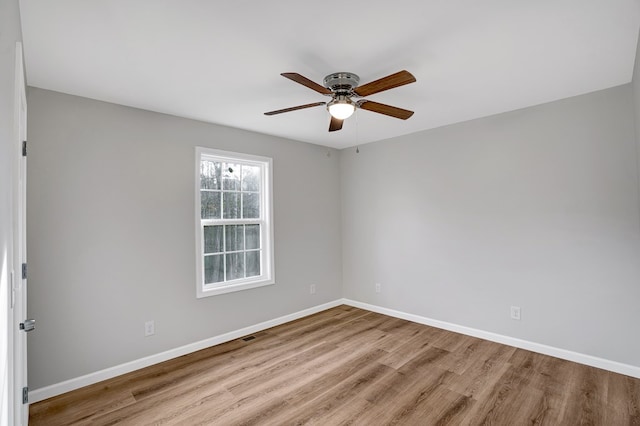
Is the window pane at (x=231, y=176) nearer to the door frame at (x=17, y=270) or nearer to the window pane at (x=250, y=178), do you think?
the window pane at (x=250, y=178)

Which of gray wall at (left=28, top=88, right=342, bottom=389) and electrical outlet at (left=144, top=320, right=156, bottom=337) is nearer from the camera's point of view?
gray wall at (left=28, top=88, right=342, bottom=389)

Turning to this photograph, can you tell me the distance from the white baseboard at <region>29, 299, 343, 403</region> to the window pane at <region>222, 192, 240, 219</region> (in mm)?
1340

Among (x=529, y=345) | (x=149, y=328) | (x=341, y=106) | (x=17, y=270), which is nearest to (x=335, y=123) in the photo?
(x=341, y=106)

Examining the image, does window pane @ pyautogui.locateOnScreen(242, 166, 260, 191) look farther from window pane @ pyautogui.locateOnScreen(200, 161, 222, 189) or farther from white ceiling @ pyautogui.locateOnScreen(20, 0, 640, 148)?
white ceiling @ pyautogui.locateOnScreen(20, 0, 640, 148)

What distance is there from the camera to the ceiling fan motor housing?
89.0 inches

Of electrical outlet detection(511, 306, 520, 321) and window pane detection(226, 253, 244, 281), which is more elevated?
window pane detection(226, 253, 244, 281)

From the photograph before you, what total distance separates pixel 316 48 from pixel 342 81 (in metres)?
0.36

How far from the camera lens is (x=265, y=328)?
3.86m

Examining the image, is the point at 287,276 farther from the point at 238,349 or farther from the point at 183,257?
the point at 183,257

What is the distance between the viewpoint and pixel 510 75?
2.42m

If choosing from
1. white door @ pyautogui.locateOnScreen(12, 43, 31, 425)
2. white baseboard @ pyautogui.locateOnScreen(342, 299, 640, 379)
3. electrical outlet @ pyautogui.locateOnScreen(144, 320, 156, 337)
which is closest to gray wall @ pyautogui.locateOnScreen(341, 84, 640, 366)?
white baseboard @ pyautogui.locateOnScreen(342, 299, 640, 379)

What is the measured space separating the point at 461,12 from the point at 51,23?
222cm

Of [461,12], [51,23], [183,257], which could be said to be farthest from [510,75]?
[183,257]

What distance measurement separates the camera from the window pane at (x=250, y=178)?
3.87m
